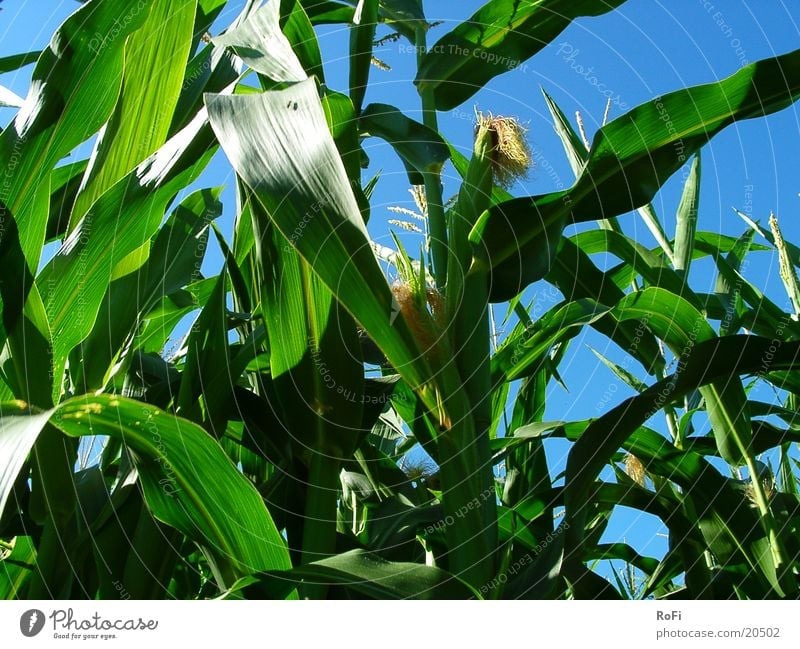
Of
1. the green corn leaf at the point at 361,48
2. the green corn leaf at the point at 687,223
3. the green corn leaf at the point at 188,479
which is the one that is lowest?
the green corn leaf at the point at 188,479

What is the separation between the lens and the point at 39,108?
603 millimetres

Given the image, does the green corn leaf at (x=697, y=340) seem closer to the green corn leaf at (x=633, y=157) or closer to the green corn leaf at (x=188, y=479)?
the green corn leaf at (x=633, y=157)

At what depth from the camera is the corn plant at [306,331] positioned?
1.62 ft

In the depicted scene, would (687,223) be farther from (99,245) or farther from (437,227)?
(99,245)

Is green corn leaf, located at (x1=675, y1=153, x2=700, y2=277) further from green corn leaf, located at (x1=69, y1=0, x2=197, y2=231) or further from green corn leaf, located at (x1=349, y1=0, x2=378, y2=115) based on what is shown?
green corn leaf, located at (x1=69, y1=0, x2=197, y2=231)

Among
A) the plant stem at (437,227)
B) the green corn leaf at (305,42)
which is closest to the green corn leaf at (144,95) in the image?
the green corn leaf at (305,42)

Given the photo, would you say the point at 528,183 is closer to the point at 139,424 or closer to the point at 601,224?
the point at 601,224

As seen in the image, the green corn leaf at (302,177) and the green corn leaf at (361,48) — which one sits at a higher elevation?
the green corn leaf at (361,48)

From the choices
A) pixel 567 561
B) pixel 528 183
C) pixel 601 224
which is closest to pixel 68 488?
pixel 567 561

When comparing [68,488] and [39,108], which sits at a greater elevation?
[39,108]

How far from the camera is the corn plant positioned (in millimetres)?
495

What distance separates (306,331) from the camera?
59 centimetres

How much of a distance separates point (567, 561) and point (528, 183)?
37 centimetres

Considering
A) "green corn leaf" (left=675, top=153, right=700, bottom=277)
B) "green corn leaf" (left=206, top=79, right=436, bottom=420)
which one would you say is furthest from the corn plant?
"green corn leaf" (left=675, top=153, right=700, bottom=277)
